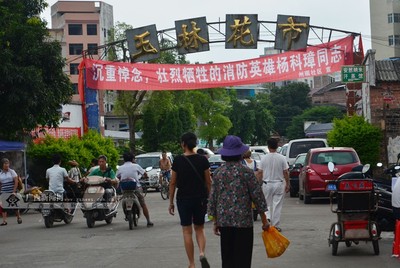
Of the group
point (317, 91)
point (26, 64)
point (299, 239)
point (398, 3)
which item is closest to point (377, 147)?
point (26, 64)

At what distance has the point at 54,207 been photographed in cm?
2014

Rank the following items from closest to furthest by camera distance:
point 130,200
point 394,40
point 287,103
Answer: point 130,200 → point 394,40 → point 287,103

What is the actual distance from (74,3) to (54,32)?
15.6 ft

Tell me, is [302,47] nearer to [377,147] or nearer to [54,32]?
[377,147]

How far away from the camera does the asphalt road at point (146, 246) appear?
1258cm

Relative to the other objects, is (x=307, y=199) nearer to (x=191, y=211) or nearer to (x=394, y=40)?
(x=191, y=211)

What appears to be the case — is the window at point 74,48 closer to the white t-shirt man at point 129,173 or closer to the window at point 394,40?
the window at point 394,40

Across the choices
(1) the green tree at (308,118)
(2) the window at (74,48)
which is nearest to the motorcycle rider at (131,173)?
(1) the green tree at (308,118)

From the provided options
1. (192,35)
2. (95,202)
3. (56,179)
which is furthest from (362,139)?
(95,202)

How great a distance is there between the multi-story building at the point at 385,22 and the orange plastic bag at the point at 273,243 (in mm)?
84433

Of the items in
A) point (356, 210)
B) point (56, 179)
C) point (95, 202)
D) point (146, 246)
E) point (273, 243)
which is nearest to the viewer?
point (273, 243)

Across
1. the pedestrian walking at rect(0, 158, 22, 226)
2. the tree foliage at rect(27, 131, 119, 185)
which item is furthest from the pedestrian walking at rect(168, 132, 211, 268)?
the tree foliage at rect(27, 131, 119, 185)

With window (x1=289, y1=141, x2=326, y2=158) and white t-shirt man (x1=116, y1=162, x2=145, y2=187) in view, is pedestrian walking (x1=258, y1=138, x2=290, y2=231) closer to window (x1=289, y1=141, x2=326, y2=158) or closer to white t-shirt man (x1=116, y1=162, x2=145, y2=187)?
white t-shirt man (x1=116, y1=162, x2=145, y2=187)

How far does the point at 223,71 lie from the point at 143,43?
356 centimetres
